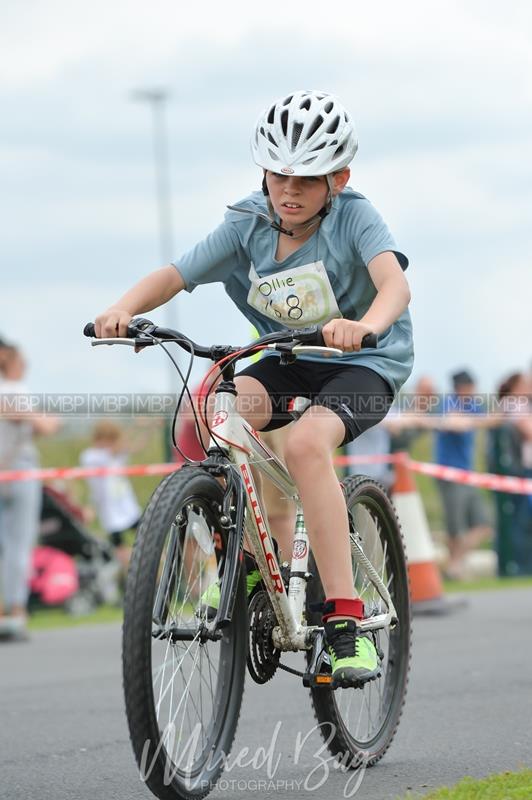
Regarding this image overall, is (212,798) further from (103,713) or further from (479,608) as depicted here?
(479,608)

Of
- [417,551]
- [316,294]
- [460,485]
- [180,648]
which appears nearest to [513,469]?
[460,485]

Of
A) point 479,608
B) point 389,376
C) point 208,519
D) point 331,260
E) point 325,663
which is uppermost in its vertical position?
point 331,260

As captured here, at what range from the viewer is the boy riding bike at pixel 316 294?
515 cm

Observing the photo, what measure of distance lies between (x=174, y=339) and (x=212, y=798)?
1504mm

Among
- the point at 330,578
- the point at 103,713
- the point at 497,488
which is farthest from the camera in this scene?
the point at 497,488

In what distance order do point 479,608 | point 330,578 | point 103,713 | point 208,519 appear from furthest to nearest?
point 479,608, point 103,713, point 330,578, point 208,519

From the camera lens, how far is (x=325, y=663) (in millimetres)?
5184

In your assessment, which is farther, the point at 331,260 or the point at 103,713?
the point at 103,713

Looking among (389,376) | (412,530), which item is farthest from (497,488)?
(389,376)

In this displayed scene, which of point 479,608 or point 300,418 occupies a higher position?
point 300,418

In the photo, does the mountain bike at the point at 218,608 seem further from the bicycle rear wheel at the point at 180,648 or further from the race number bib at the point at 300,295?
the race number bib at the point at 300,295

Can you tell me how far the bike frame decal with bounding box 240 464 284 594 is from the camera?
16.4ft

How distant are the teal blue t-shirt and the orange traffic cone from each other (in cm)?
633

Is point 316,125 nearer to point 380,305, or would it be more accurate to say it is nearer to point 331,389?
point 380,305
